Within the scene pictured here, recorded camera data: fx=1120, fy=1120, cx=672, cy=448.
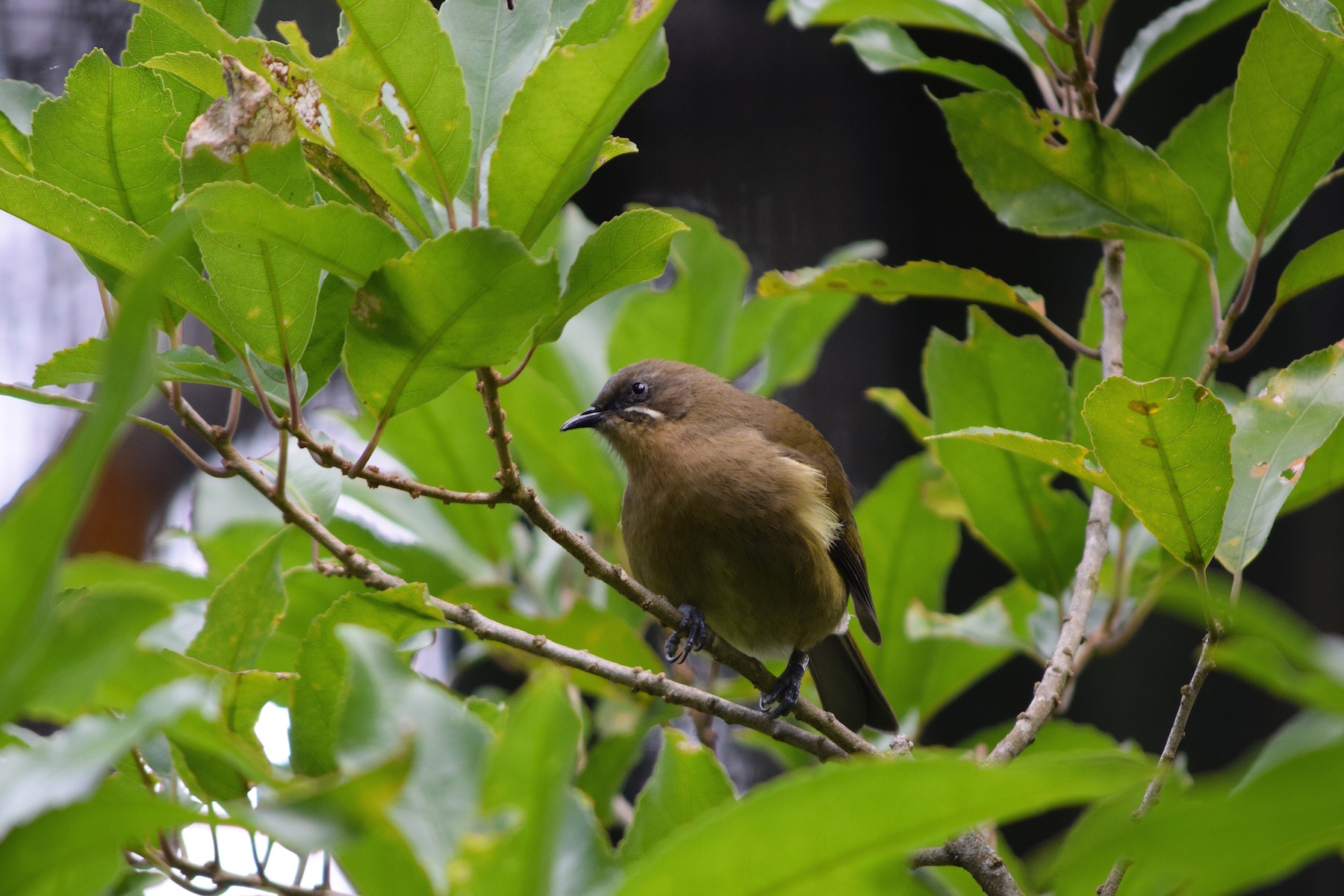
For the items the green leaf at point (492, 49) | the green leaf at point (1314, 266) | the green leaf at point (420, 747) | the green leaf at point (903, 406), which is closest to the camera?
the green leaf at point (420, 747)

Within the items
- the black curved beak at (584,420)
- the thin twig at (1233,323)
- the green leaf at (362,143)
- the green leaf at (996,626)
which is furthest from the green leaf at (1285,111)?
the black curved beak at (584,420)

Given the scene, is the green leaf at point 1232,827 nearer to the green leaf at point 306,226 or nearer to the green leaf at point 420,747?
the green leaf at point 420,747

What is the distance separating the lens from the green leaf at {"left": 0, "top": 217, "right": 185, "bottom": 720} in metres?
0.65

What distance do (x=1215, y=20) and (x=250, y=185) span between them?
6.09ft

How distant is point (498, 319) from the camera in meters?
1.29

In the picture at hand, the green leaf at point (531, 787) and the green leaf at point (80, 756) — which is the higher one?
the green leaf at point (80, 756)

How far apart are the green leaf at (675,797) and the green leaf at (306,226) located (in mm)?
700

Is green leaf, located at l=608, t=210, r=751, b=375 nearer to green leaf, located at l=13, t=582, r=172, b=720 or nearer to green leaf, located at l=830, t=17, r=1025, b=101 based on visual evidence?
green leaf, located at l=830, t=17, r=1025, b=101

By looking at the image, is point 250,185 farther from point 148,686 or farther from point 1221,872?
point 1221,872

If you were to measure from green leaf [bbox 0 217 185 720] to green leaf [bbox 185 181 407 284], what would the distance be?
0.50 metres

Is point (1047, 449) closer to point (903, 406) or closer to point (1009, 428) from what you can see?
point (1009, 428)

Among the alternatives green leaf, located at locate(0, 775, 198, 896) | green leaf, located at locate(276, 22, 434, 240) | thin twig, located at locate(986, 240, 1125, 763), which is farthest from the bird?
green leaf, located at locate(0, 775, 198, 896)

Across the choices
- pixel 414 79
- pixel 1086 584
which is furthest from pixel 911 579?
pixel 414 79

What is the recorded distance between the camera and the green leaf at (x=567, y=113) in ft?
4.23
